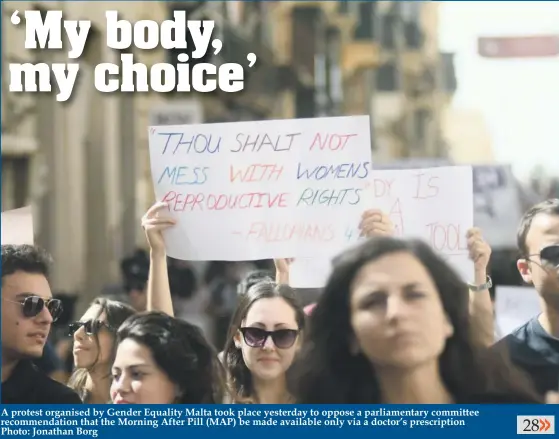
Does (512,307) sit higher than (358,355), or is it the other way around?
(512,307)

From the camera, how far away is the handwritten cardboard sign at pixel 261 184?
3.60 m

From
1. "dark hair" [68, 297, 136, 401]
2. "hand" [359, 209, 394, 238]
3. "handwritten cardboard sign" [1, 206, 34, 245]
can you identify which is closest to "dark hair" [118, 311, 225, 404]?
"dark hair" [68, 297, 136, 401]

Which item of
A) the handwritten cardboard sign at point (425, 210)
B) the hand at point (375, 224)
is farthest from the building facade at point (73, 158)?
the hand at point (375, 224)

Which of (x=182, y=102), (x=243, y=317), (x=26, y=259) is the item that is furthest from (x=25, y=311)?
(x=182, y=102)

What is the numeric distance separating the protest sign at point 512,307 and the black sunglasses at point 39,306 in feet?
5.04

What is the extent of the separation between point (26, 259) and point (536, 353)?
6.00 ft

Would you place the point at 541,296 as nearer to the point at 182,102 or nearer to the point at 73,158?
the point at 182,102

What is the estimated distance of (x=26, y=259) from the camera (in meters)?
3.61

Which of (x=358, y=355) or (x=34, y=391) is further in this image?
(x=34, y=391)

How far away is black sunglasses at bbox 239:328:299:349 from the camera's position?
3594 mm

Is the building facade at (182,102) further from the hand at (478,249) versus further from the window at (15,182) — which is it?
the hand at (478,249)

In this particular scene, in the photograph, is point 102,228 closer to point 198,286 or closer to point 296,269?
point 198,286

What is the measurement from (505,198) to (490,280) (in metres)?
0.29

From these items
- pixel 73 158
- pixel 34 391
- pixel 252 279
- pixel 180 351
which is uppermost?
pixel 73 158
